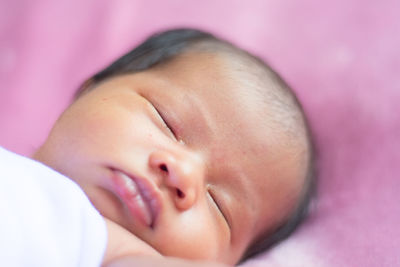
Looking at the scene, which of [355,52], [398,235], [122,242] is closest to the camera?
[122,242]

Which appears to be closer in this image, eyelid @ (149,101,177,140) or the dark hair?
eyelid @ (149,101,177,140)

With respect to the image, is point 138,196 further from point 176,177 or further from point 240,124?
point 240,124

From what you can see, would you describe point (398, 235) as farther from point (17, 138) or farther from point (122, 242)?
point (17, 138)

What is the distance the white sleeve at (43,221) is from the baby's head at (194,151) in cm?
10

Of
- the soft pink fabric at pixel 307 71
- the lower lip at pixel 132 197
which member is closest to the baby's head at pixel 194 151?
the lower lip at pixel 132 197

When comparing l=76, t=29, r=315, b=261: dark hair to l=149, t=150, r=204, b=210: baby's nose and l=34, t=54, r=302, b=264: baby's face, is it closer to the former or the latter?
l=34, t=54, r=302, b=264: baby's face

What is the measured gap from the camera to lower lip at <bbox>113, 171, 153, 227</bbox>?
858 mm

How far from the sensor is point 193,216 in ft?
2.94

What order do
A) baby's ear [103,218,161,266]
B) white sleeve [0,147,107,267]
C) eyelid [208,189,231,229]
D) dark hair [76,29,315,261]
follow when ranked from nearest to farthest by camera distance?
white sleeve [0,147,107,267] → baby's ear [103,218,161,266] → eyelid [208,189,231,229] → dark hair [76,29,315,261]

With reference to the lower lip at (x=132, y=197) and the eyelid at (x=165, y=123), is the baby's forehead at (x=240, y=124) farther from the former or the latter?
the lower lip at (x=132, y=197)

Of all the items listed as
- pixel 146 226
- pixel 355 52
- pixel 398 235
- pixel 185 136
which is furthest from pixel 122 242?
pixel 355 52

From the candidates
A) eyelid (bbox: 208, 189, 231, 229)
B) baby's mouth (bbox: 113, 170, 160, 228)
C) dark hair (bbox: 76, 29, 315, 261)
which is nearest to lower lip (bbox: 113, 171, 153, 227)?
baby's mouth (bbox: 113, 170, 160, 228)

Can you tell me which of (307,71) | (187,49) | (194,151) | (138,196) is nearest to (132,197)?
(138,196)

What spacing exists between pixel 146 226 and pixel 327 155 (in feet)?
1.91
